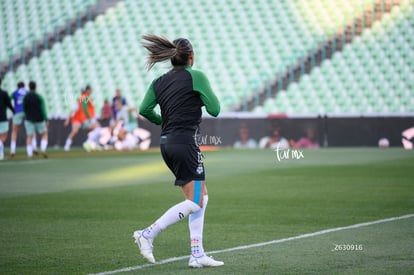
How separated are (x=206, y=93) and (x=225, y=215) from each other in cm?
443

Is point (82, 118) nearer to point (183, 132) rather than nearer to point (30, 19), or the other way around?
point (30, 19)

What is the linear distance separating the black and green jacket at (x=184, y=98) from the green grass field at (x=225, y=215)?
127 centimetres

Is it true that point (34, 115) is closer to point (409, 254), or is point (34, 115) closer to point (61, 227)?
point (61, 227)

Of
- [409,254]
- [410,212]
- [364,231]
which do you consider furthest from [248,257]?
[410,212]

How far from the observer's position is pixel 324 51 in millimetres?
35031

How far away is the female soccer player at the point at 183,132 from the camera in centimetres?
788

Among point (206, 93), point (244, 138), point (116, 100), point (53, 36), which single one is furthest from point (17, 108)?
point (206, 93)

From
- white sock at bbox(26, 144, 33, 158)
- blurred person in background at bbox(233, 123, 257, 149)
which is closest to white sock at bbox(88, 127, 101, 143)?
white sock at bbox(26, 144, 33, 158)

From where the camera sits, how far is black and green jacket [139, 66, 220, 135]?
310 inches

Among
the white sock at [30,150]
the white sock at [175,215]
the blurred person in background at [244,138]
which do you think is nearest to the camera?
the white sock at [175,215]

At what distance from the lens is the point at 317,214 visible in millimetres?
11961

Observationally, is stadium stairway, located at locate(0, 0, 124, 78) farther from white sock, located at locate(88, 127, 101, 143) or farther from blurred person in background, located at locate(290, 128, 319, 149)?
blurred person in background, located at locate(290, 128, 319, 149)

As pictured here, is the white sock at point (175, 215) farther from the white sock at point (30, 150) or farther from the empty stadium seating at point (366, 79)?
the empty stadium seating at point (366, 79)

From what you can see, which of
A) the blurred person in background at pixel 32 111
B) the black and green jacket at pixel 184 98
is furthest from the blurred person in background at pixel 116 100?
the black and green jacket at pixel 184 98
